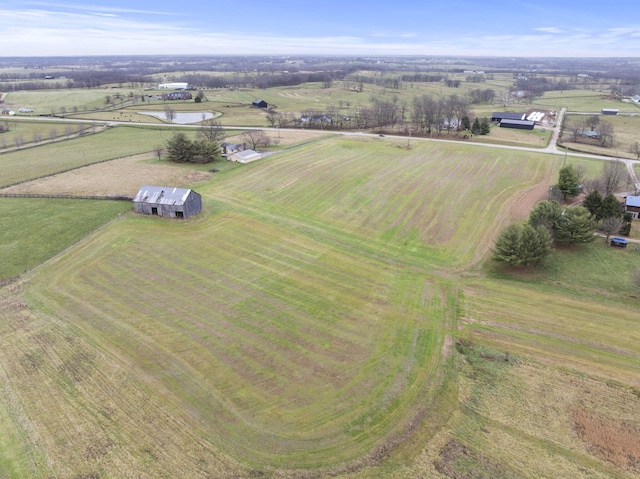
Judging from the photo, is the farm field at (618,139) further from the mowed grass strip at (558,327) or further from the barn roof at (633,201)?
the mowed grass strip at (558,327)

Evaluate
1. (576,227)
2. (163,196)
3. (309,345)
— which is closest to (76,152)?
(163,196)

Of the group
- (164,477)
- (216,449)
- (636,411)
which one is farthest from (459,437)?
(164,477)

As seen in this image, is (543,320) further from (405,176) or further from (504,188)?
(405,176)

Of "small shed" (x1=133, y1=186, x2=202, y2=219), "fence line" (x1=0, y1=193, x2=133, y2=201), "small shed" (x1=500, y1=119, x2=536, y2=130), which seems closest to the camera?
"small shed" (x1=133, y1=186, x2=202, y2=219)

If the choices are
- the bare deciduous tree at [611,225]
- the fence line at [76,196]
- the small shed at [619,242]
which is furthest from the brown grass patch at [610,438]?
the fence line at [76,196]

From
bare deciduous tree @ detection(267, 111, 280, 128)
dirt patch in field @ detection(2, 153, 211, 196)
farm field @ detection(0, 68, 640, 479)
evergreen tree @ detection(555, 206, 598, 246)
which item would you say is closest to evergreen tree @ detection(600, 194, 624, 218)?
evergreen tree @ detection(555, 206, 598, 246)

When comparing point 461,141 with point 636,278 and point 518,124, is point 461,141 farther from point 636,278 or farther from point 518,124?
point 636,278

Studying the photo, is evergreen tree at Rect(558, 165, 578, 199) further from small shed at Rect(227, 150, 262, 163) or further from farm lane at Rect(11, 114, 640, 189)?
small shed at Rect(227, 150, 262, 163)
